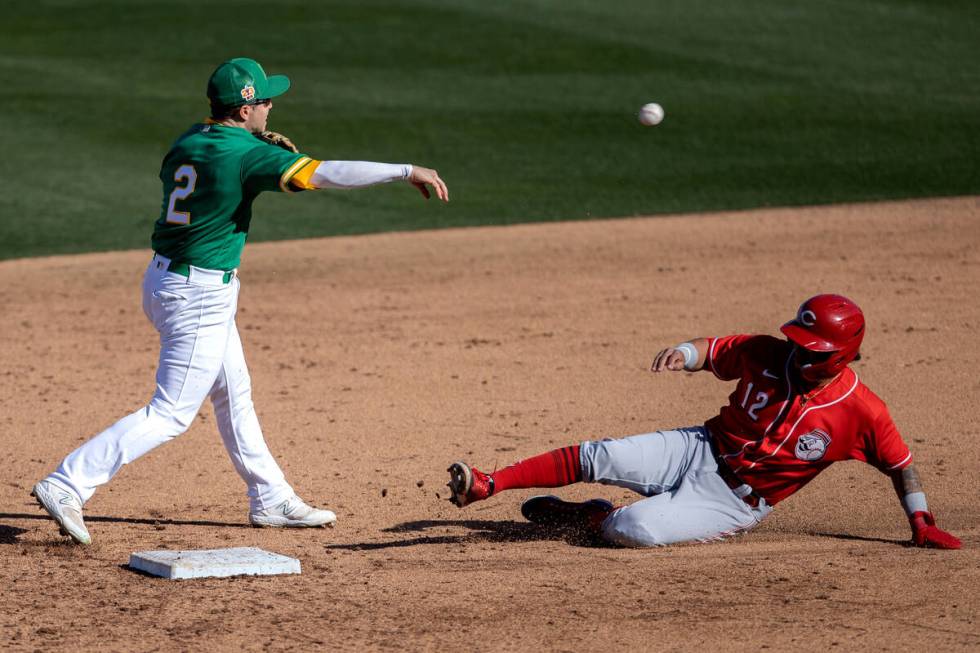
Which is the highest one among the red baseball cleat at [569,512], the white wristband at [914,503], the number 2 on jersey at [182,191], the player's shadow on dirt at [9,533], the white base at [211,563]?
the number 2 on jersey at [182,191]

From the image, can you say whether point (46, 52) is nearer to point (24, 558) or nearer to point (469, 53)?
point (469, 53)

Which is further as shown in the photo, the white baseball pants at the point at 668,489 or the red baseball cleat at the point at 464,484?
the white baseball pants at the point at 668,489

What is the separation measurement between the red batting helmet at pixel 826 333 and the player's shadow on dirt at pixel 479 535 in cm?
126

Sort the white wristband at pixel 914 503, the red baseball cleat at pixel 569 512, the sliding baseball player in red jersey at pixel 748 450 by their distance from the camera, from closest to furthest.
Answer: the sliding baseball player in red jersey at pixel 748 450 → the white wristband at pixel 914 503 → the red baseball cleat at pixel 569 512

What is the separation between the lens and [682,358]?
562cm

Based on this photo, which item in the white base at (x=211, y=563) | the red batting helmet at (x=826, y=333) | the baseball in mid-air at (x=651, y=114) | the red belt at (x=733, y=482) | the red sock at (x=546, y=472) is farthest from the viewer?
the baseball in mid-air at (x=651, y=114)

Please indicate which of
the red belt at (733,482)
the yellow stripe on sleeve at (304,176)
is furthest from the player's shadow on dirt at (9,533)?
the red belt at (733,482)

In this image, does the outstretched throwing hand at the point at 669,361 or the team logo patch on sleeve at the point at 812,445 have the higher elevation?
the outstretched throwing hand at the point at 669,361

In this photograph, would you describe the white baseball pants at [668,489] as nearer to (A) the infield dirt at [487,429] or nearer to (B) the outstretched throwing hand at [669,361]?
(A) the infield dirt at [487,429]

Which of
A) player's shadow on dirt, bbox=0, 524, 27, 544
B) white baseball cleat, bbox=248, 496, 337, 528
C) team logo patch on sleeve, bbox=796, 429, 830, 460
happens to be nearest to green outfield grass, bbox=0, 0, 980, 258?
player's shadow on dirt, bbox=0, 524, 27, 544

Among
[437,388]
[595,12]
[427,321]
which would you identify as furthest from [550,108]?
[437,388]

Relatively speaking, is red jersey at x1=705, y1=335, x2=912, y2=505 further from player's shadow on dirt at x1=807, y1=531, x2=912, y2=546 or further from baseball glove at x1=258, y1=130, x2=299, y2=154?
baseball glove at x1=258, y1=130, x2=299, y2=154

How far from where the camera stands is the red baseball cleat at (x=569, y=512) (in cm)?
612

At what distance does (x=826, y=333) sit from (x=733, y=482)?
0.87 meters
